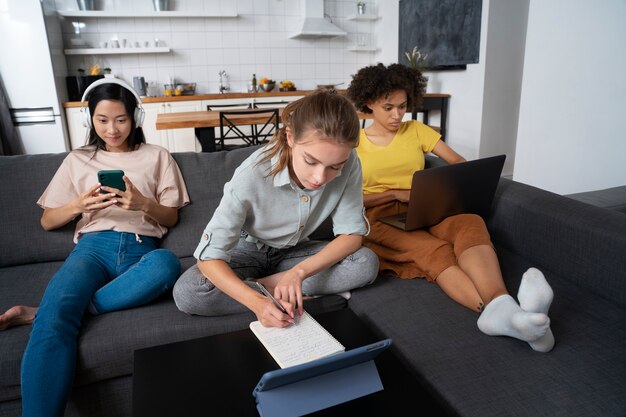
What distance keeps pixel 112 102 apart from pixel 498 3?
3432 mm

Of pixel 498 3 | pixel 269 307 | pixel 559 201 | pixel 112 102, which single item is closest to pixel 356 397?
pixel 269 307

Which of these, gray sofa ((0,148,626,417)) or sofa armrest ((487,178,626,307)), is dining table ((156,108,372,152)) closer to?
gray sofa ((0,148,626,417))

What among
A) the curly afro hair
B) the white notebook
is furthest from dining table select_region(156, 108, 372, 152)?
the white notebook

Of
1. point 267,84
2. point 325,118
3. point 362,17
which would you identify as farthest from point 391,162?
point 362,17

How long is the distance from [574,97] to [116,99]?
7.78ft

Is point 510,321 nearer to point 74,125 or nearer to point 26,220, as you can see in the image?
point 26,220

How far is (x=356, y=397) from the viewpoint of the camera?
2.73 feet

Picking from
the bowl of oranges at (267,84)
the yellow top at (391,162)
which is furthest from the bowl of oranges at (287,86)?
the yellow top at (391,162)

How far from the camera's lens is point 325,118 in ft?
3.50

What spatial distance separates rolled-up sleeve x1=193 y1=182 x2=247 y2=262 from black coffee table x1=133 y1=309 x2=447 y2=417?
0.23 meters

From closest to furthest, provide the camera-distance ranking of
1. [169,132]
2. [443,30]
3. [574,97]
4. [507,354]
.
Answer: [507,354] → [574,97] → [443,30] → [169,132]

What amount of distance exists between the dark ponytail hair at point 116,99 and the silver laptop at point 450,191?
3.20 feet

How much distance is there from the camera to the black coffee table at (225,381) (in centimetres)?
81

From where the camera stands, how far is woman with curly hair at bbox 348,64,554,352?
3.59 ft
